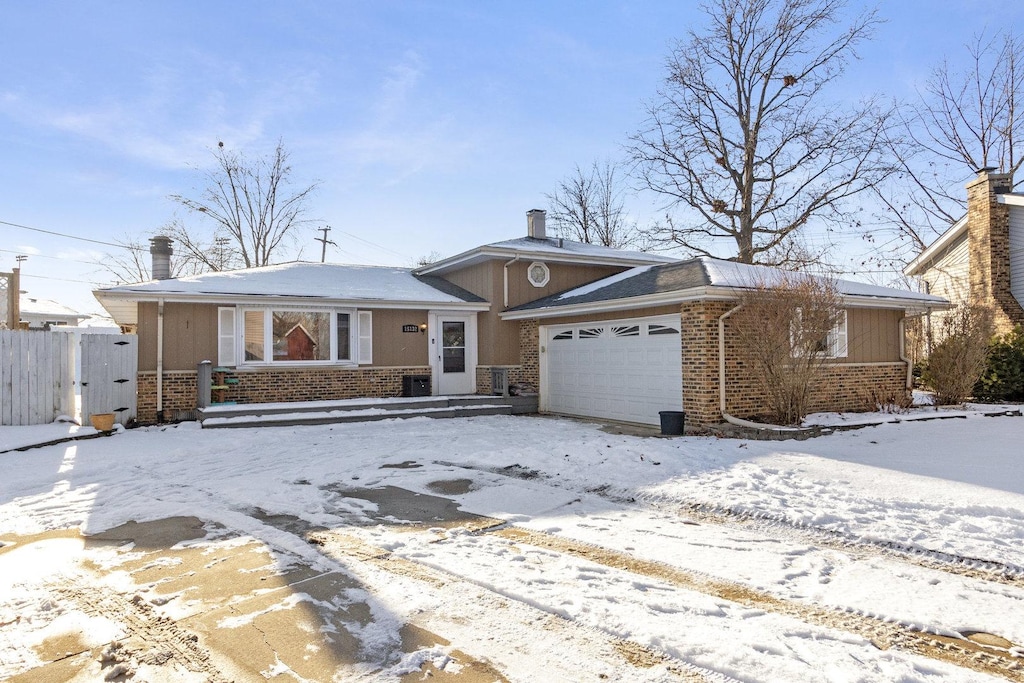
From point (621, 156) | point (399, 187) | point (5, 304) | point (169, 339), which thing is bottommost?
point (169, 339)

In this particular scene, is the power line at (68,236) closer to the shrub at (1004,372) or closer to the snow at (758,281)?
the snow at (758,281)

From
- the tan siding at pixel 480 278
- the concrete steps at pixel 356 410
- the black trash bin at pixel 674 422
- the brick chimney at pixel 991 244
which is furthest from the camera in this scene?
the brick chimney at pixel 991 244

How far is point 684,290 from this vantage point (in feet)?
33.6

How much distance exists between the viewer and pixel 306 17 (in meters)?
11.9

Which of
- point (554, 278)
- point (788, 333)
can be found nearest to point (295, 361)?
point (554, 278)

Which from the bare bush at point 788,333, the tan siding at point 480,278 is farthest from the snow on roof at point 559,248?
the bare bush at point 788,333

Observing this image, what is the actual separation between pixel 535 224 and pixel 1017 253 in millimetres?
13267

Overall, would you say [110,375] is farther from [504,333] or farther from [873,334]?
[873,334]

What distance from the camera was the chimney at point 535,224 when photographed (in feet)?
59.3

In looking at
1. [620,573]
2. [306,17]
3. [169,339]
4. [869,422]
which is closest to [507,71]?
[306,17]

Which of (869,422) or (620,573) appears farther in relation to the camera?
(869,422)

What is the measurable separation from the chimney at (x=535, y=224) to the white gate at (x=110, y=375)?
421 inches

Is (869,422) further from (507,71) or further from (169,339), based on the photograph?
(169,339)

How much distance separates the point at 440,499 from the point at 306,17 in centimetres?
1042
